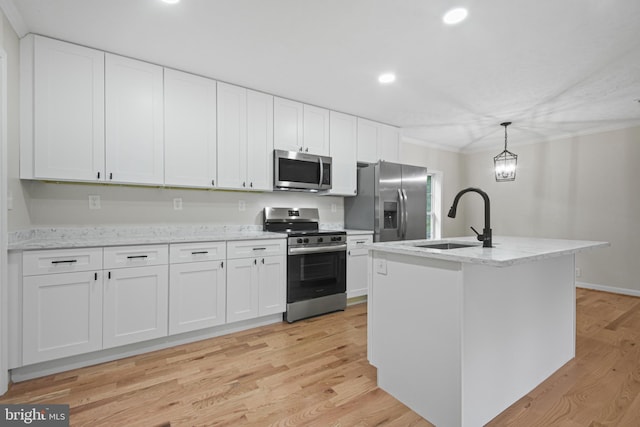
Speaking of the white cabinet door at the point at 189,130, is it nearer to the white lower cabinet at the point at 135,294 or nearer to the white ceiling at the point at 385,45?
the white ceiling at the point at 385,45

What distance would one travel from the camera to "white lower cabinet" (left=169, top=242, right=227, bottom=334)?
2.53m

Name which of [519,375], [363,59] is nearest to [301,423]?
[519,375]

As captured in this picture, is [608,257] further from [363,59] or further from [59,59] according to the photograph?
[59,59]

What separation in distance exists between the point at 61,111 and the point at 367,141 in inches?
131

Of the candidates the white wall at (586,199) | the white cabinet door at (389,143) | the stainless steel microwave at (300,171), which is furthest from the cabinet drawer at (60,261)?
the white wall at (586,199)

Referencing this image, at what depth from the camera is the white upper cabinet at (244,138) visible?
3.06m

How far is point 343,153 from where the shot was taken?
3.98m

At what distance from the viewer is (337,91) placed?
10.8 feet

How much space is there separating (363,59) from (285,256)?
204 centimetres

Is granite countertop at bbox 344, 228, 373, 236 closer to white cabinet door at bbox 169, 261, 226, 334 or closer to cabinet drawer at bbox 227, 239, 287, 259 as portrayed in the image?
cabinet drawer at bbox 227, 239, 287, 259

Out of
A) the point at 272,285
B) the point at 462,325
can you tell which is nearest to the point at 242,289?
the point at 272,285

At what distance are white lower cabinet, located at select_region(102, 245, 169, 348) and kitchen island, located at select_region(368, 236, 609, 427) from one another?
5.65ft

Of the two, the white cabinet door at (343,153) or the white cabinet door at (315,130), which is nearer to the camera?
the white cabinet door at (315,130)

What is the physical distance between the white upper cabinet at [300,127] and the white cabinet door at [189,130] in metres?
0.74
